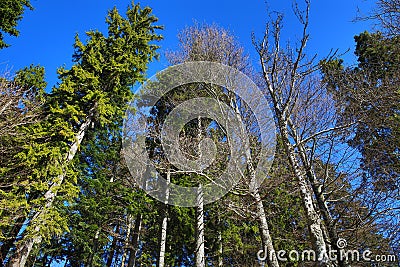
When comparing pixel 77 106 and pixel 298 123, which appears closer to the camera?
pixel 298 123

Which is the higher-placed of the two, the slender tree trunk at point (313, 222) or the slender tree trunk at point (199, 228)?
the slender tree trunk at point (199, 228)

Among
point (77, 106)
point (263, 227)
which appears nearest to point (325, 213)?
point (263, 227)

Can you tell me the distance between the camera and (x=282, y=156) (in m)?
6.38

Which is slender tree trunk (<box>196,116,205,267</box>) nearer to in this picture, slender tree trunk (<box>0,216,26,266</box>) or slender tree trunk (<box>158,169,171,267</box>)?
slender tree trunk (<box>158,169,171,267</box>)

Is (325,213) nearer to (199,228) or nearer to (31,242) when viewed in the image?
(199,228)

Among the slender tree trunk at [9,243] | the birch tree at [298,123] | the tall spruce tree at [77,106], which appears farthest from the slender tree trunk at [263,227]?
the slender tree trunk at [9,243]

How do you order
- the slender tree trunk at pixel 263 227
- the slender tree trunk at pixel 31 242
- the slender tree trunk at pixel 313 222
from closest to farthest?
the slender tree trunk at pixel 313 222, the slender tree trunk at pixel 263 227, the slender tree trunk at pixel 31 242

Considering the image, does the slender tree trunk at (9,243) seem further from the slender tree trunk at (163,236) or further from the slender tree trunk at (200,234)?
the slender tree trunk at (200,234)

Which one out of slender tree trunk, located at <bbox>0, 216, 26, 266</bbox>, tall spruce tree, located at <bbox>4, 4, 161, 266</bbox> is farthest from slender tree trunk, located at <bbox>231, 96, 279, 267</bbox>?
slender tree trunk, located at <bbox>0, 216, 26, 266</bbox>

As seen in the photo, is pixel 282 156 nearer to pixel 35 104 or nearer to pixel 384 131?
pixel 384 131

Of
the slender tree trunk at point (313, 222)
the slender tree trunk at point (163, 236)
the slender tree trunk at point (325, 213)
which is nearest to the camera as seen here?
the slender tree trunk at point (313, 222)

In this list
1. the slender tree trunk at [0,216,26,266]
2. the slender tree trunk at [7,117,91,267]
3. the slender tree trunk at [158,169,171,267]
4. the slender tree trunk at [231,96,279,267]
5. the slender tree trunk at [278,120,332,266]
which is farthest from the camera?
the slender tree trunk at [158,169,171,267]

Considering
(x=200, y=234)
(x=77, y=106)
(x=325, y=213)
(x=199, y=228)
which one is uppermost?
(x=77, y=106)

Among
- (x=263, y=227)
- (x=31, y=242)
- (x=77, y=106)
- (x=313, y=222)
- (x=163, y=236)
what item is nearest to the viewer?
(x=313, y=222)
